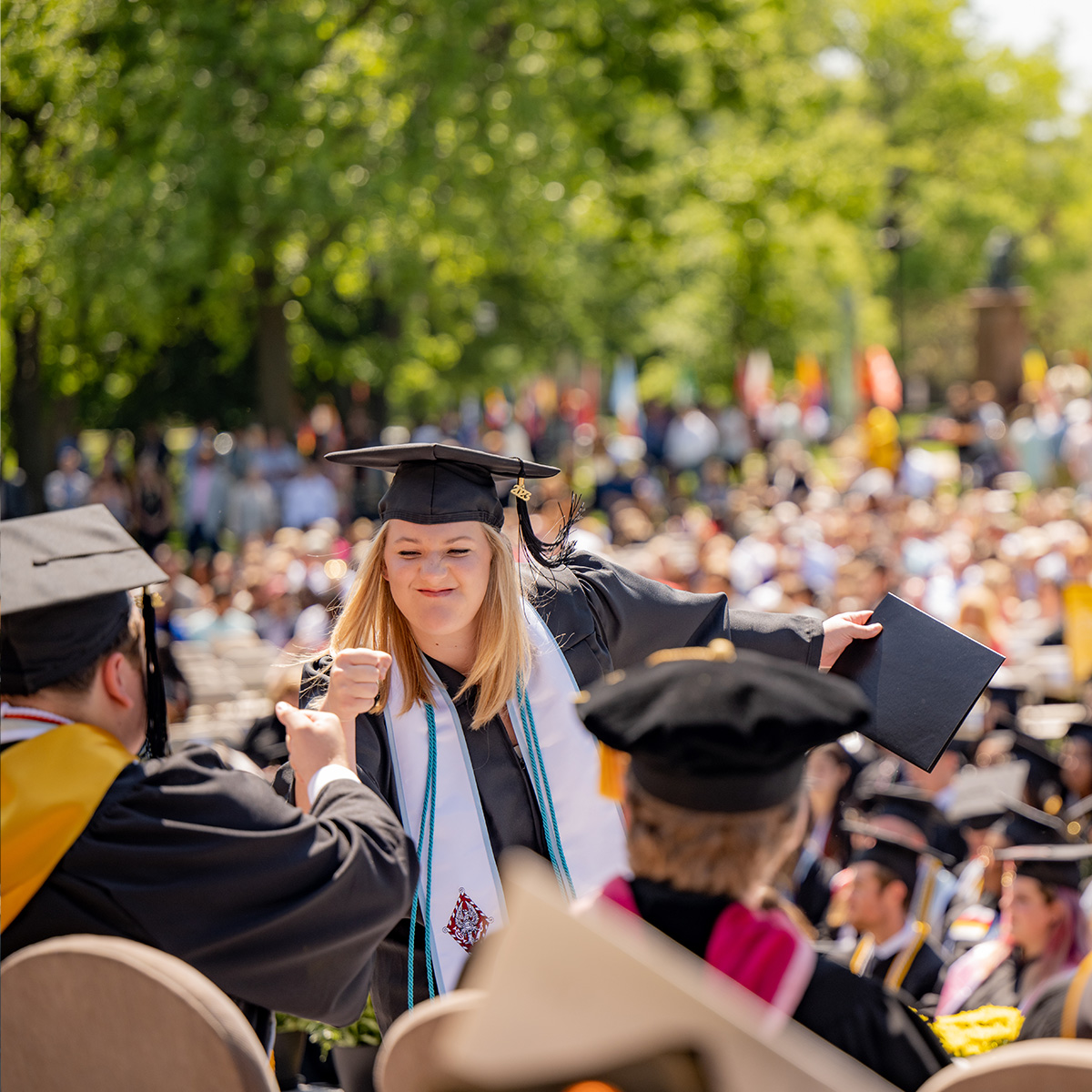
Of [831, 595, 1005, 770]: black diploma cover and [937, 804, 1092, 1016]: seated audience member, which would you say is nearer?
[831, 595, 1005, 770]: black diploma cover

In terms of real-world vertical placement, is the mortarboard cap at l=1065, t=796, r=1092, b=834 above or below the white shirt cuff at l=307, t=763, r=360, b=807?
below

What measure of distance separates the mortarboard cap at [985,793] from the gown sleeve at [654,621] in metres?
3.54

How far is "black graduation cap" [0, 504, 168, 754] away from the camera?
240 cm

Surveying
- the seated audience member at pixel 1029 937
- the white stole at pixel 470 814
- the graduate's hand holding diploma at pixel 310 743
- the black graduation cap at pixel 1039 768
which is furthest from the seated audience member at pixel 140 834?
the black graduation cap at pixel 1039 768

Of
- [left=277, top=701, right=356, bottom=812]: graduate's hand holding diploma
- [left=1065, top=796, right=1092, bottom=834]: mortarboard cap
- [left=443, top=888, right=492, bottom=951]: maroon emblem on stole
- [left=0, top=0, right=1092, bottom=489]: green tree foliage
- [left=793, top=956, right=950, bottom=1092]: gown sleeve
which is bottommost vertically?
[left=1065, top=796, right=1092, bottom=834]: mortarboard cap

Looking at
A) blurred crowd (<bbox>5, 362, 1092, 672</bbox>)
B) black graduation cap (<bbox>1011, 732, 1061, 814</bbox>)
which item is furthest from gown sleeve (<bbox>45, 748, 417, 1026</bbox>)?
black graduation cap (<bbox>1011, 732, 1061, 814</bbox>)

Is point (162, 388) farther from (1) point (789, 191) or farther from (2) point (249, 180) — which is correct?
(1) point (789, 191)

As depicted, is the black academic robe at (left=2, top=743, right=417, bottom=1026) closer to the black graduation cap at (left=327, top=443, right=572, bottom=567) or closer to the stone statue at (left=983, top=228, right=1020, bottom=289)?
the black graduation cap at (left=327, top=443, right=572, bottom=567)

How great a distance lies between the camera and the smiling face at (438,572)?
325cm

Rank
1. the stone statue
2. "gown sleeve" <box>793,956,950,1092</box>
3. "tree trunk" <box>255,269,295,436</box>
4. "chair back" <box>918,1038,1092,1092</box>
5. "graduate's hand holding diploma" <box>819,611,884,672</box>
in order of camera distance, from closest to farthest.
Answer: "chair back" <box>918,1038,1092,1092</box> → "gown sleeve" <box>793,956,950,1092</box> → "graduate's hand holding diploma" <box>819,611,884,672</box> → "tree trunk" <box>255,269,295,436</box> → the stone statue

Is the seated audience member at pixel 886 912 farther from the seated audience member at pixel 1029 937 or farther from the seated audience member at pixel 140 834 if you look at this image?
the seated audience member at pixel 140 834

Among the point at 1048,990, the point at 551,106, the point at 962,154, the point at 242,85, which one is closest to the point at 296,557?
the point at 242,85

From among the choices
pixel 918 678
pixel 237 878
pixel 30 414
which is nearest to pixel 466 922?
pixel 237 878

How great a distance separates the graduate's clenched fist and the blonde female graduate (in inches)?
→ 9.5
